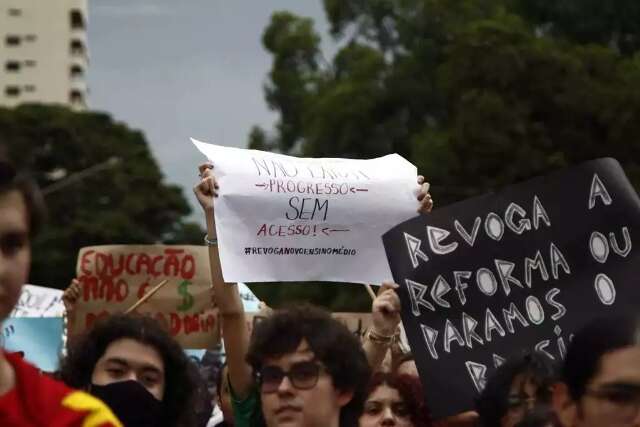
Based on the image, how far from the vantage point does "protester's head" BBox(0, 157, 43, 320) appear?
7.86 feet

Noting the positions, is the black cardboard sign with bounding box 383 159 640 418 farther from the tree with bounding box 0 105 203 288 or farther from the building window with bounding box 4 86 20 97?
the building window with bounding box 4 86 20 97

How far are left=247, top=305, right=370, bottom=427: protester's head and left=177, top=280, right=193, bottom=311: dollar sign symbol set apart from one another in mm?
3492

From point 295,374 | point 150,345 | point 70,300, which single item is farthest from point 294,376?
point 70,300

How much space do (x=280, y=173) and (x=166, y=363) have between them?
1300 millimetres

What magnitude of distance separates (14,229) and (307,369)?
6.43 ft

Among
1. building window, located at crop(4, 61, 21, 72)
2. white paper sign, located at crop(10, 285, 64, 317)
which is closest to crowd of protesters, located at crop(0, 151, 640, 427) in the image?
white paper sign, located at crop(10, 285, 64, 317)

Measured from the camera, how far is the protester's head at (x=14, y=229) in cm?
240

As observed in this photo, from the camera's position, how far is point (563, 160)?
26.8 meters

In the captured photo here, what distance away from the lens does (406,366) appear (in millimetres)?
5652

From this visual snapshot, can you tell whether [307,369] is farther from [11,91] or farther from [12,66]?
[12,66]

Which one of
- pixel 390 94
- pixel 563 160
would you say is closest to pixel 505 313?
pixel 563 160

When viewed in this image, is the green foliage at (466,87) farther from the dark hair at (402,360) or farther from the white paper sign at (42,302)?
the dark hair at (402,360)

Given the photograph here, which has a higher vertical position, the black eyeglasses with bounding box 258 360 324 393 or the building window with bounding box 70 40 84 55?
the building window with bounding box 70 40 84 55

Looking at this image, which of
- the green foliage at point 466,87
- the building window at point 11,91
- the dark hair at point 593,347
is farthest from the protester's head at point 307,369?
the building window at point 11,91
